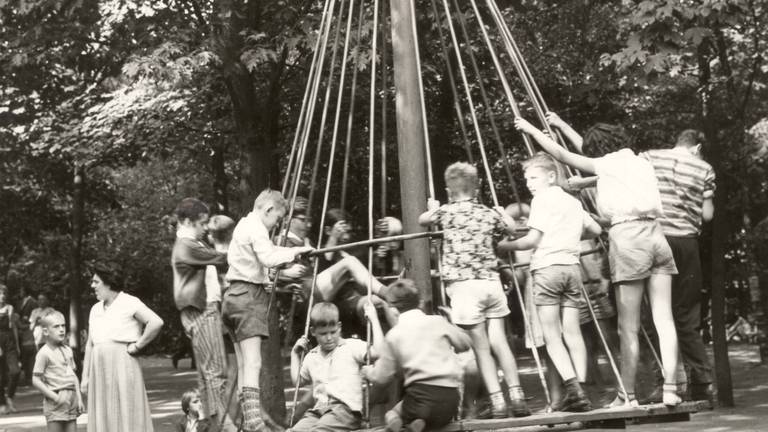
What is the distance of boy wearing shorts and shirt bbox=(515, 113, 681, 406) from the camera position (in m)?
7.86

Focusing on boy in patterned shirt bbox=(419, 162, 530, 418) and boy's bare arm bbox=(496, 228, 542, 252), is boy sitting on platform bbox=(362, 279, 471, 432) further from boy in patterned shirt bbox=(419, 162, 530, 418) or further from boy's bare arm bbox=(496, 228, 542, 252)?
boy's bare arm bbox=(496, 228, 542, 252)

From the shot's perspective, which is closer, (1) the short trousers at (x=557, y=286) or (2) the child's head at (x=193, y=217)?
(1) the short trousers at (x=557, y=286)

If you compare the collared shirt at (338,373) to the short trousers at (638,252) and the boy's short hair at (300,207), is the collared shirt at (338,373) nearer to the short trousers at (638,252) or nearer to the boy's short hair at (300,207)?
the short trousers at (638,252)

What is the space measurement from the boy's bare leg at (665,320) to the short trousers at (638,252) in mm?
81

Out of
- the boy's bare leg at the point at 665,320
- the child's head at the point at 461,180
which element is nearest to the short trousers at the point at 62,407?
the child's head at the point at 461,180

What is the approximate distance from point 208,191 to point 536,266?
23.2 meters

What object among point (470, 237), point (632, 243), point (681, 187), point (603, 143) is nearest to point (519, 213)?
point (603, 143)

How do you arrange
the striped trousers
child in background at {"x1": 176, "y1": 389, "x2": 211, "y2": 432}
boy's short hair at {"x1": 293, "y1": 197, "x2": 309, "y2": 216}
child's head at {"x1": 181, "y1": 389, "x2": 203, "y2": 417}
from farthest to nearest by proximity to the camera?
child's head at {"x1": 181, "y1": 389, "x2": 203, "y2": 417}, child in background at {"x1": 176, "y1": 389, "x2": 211, "y2": 432}, boy's short hair at {"x1": 293, "y1": 197, "x2": 309, "y2": 216}, the striped trousers

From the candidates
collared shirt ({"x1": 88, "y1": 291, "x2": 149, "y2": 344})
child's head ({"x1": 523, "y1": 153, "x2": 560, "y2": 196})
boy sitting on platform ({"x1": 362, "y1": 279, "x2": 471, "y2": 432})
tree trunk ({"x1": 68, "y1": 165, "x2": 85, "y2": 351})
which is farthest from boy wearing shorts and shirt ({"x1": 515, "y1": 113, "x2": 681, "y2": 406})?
tree trunk ({"x1": 68, "y1": 165, "x2": 85, "y2": 351})

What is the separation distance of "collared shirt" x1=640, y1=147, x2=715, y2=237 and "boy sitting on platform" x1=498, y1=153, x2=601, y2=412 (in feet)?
4.51

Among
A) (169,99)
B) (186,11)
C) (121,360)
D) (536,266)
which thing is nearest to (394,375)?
(536,266)

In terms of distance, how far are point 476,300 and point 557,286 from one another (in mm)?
569

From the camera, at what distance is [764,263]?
21.7 m

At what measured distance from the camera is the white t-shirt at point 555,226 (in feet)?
25.3
